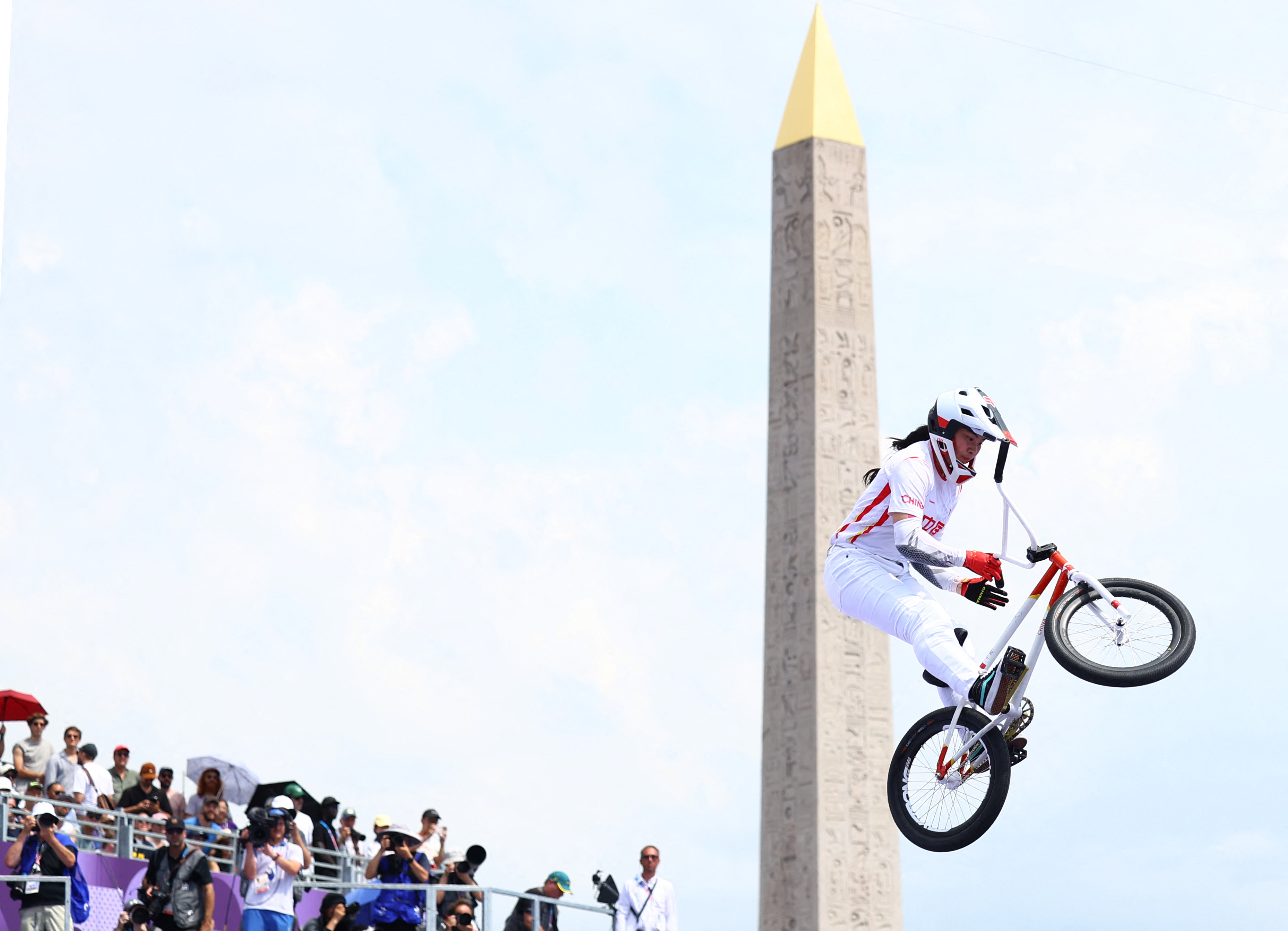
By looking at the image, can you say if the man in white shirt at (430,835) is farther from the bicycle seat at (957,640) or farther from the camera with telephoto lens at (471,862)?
the bicycle seat at (957,640)

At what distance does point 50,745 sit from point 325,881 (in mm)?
3417

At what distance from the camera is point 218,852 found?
21.0 m

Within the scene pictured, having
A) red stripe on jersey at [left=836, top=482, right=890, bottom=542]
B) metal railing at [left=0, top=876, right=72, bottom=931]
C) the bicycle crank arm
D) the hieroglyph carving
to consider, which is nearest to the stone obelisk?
the hieroglyph carving

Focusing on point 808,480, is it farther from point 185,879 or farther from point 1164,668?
point 1164,668

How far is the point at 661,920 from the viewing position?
18047 millimetres

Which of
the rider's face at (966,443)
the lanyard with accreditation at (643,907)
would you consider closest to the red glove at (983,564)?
the rider's face at (966,443)

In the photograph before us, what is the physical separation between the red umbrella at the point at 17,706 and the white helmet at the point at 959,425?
1243 centimetres

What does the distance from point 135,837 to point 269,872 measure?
3573 mm

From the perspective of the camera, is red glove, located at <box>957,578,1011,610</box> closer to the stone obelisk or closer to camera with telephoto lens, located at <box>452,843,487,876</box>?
camera with telephoto lens, located at <box>452,843,487,876</box>

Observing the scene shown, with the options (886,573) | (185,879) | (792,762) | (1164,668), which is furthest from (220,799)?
(1164,668)

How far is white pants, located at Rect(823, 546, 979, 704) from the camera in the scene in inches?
446

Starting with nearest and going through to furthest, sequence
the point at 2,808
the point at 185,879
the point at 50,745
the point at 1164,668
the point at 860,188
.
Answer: the point at 1164,668 < the point at 185,879 < the point at 2,808 < the point at 50,745 < the point at 860,188

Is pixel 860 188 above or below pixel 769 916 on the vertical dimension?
above

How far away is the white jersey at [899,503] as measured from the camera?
11.5 m
